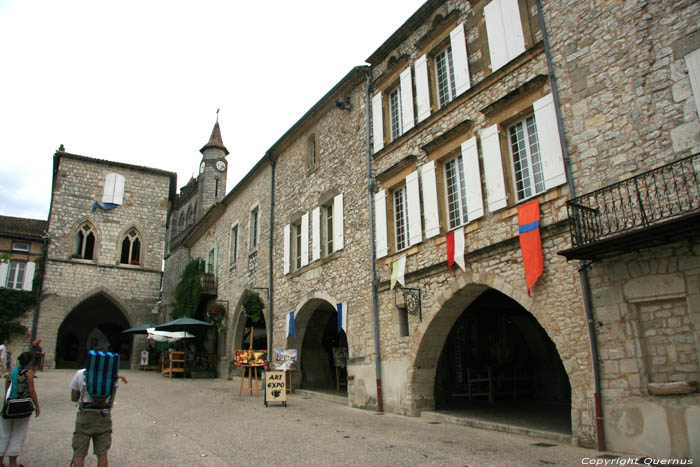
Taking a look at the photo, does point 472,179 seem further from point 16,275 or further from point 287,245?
point 16,275

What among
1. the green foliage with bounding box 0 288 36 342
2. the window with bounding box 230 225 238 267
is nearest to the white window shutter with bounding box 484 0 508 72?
the window with bounding box 230 225 238 267

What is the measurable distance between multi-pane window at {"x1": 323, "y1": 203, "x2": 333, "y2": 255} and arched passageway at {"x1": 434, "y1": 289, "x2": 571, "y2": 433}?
364cm

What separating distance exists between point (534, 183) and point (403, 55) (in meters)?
4.64

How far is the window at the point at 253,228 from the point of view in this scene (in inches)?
669

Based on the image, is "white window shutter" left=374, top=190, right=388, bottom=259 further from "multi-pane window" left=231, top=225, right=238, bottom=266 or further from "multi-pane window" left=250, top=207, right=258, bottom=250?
"multi-pane window" left=231, top=225, right=238, bottom=266

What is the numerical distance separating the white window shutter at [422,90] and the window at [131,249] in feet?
70.9

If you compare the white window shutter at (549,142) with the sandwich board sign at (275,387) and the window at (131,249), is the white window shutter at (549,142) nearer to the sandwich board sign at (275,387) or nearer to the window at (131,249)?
the sandwich board sign at (275,387)

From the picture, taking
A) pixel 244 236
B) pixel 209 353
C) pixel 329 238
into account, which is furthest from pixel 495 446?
pixel 209 353

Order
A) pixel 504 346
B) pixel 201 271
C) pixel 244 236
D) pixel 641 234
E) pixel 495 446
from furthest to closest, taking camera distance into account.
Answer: pixel 201 271, pixel 244 236, pixel 504 346, pixel 495 446, pixel 641 234

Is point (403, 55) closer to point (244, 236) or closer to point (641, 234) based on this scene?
point (641, 234)

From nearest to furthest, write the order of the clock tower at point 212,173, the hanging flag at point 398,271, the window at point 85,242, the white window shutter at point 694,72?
the white window shutter at point 694,72 → the hanging flag at point 398,271 → the window at point 85,242 → the clock tower at point 212,173

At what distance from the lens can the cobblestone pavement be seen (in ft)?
17.9

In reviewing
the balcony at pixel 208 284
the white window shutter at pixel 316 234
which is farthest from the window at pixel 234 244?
the white window shutter at pixel 316 234

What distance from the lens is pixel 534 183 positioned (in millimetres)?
7488
